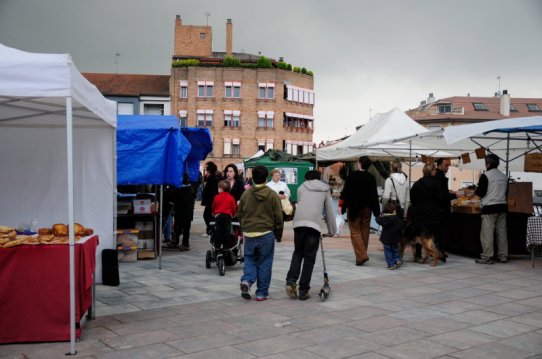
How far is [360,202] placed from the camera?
35.8ft

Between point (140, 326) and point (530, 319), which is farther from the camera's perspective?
point (530, 319)

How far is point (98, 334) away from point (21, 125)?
11.0ft

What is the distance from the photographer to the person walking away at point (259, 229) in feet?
26.0

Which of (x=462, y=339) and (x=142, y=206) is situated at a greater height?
(x=142, y=206)

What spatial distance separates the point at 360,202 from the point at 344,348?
5467 millimetres

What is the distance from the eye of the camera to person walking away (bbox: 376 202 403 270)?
35.1 feet

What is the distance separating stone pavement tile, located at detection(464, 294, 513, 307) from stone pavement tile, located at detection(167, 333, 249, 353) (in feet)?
11.9

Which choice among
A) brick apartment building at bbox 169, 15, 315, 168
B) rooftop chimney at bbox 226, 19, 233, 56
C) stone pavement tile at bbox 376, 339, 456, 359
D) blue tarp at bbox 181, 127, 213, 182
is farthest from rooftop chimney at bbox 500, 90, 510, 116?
stone pavement tile at bbox 376, 339, 456, 359

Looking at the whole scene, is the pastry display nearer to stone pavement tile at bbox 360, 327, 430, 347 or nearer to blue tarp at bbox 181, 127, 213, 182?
stone pavement tile at bbox 360, 327, 430, 347

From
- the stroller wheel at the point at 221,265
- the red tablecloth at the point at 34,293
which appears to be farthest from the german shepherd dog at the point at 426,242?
the red tablecloth at the point at 34,293

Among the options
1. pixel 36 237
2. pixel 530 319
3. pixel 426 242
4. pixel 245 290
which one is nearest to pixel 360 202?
pixel 426 242

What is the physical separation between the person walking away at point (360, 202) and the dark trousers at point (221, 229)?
222cm

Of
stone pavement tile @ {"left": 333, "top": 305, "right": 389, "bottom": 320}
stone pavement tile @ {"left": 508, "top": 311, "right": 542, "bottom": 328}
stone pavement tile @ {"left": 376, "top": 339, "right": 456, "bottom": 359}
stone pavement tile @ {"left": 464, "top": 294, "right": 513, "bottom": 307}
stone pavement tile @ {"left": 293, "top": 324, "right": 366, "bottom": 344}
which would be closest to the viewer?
stone pavement tile @ {"left": 376, "top": 339, "right": 456, "bottom": 359}

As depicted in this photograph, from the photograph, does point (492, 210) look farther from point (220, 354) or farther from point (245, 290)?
point (220, 354)
